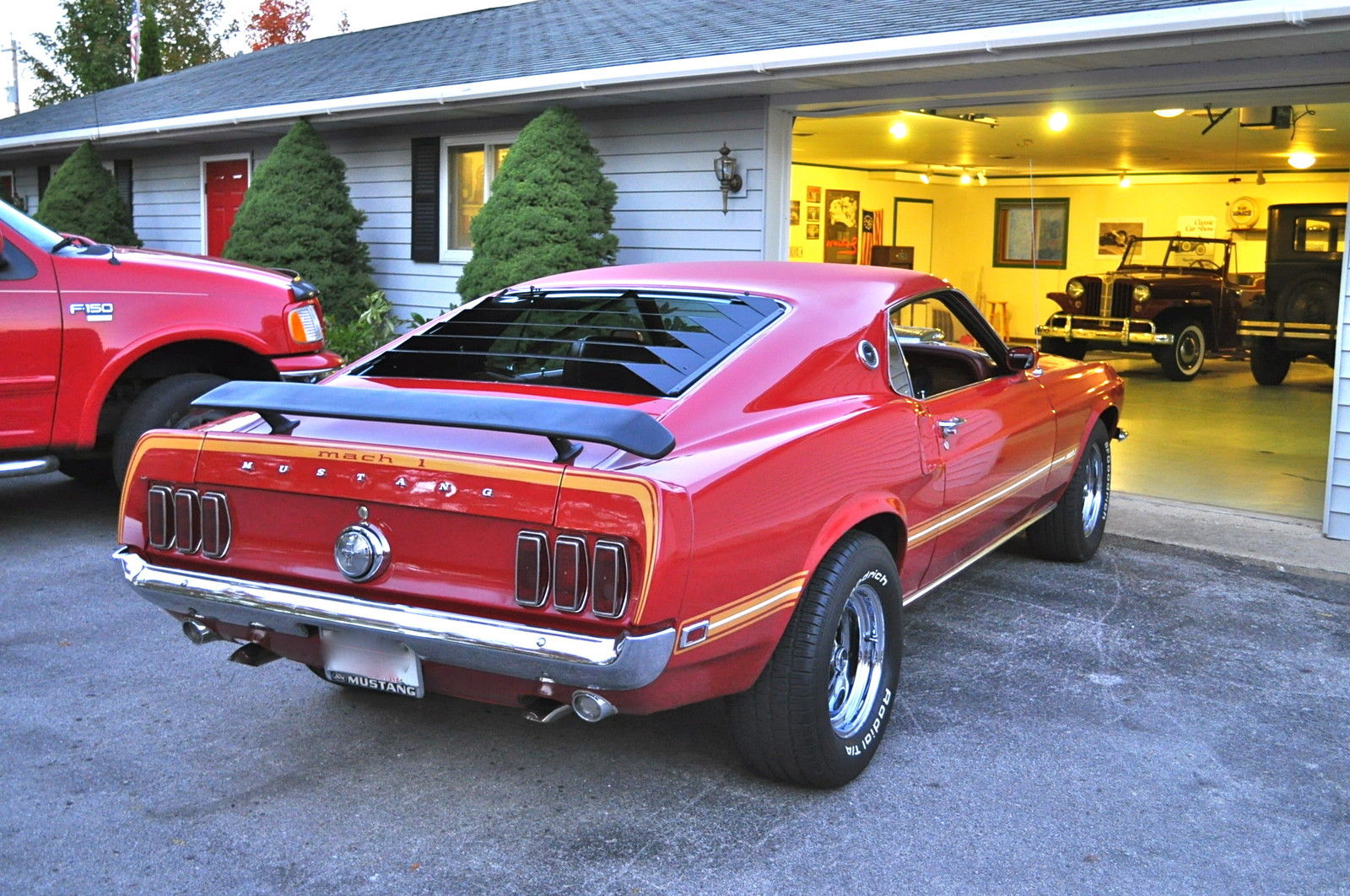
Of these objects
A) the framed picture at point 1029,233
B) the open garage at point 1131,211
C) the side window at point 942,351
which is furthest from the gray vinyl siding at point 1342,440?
the framed picture at point 1029,233

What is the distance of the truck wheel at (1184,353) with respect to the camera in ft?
51.9

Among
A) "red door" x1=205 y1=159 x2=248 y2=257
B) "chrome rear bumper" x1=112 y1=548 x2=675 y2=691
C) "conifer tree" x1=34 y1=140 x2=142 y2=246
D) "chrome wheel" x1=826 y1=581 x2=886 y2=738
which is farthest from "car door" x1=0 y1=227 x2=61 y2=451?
"conifer tree" x1=34 y1=140 x2=142 y2=246

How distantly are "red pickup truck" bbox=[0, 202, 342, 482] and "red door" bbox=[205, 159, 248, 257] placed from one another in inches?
319

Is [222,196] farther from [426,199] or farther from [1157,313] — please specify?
[1157,313]

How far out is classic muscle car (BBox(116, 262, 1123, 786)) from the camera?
9.56 ft

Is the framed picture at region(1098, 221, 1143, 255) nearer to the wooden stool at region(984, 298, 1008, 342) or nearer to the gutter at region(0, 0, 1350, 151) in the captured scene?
the wooden stool at region(984, 298, 1008, 342)

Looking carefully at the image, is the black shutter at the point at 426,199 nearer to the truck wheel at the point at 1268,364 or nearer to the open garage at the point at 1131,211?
the open garage at the point at 1131,211

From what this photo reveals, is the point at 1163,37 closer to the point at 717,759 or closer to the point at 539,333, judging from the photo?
the point at 539,333

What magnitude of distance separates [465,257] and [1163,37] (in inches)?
267

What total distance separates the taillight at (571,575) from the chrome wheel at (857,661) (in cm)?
96

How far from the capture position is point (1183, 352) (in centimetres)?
1593

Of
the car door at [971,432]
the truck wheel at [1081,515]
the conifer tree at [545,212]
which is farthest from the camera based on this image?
the conifer tree at [545,212]

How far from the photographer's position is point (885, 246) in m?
20.2

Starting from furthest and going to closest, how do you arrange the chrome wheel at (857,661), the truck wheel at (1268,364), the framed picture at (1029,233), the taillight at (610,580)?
the framed picture at (1029,233), the truck wheel at (1268,364), the chrome wheel at (857,661), the taillight at (610,580)
